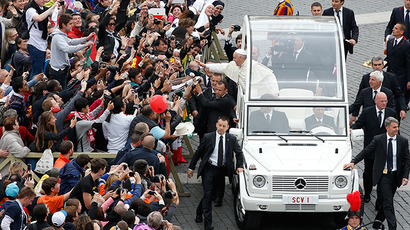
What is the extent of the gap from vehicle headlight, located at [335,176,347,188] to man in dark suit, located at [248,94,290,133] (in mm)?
1383

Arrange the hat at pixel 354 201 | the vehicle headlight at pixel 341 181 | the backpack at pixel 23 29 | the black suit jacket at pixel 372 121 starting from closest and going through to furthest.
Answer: the hat at pixel 354 201, the vehicle headlight at pixel 341 181, the black suit jacket at pixel 372 121, the backpack at pixel 23 29

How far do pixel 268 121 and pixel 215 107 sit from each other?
1.35m

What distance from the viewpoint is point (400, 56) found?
1480 cm

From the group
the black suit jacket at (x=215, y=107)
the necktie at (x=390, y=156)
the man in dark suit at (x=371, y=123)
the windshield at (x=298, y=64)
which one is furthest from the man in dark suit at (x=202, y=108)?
the necktie at (x=390, y=156)

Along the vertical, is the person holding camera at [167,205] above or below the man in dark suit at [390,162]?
above

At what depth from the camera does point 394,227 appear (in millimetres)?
10234

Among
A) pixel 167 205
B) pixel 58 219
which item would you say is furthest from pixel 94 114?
pixel 58 219

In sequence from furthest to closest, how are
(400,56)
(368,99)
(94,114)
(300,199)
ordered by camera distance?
(400,56) → (368,99) → (94,114) → (300,199)

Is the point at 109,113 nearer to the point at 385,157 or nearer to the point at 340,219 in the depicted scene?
the point at 340,219

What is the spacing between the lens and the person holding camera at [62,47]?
41.2 feet

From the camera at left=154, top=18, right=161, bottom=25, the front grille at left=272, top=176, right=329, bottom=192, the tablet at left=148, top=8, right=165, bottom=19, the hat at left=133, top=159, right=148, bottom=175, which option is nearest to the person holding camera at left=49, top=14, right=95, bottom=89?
the camera at left=154, top=18, right=161, bottom=25

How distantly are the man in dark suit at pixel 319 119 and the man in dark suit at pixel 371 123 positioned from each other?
102cm

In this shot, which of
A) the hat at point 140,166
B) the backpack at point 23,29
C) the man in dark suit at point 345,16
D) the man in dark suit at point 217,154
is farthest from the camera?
the man in dark suit at point 345,16

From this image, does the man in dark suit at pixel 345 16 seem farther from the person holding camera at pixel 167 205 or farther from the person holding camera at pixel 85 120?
the person holding camera at pixel 167 205
